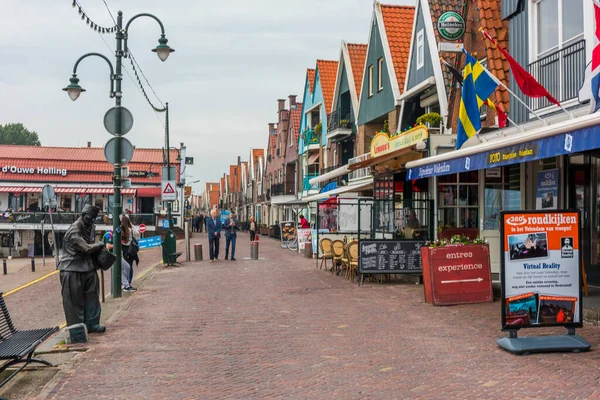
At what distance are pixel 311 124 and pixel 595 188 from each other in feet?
109

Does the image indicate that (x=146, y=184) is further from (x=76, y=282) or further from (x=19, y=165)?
(x=76, y=282)

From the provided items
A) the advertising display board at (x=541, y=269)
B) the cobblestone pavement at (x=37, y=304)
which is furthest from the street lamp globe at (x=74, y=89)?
the advertising display board at (x=541, y=269)

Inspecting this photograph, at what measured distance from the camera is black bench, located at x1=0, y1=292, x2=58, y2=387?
6230 millimetres

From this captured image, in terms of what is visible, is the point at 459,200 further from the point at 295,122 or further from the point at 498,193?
the point at 295,122

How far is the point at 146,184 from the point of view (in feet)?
183

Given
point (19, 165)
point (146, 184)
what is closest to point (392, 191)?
point (146, 184)

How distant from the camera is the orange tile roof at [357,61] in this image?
32375 mm

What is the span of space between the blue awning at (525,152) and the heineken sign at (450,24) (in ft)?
17.1

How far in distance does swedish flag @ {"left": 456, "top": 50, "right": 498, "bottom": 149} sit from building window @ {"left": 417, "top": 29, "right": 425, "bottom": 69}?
869cm

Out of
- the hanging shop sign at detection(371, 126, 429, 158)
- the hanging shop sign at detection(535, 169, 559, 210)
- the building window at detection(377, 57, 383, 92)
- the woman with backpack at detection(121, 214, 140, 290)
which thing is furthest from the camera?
the building window at detection(377, 57, 383, 92)

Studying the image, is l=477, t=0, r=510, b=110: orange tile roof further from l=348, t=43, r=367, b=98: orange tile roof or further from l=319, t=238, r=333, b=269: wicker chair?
l=348, t=43, r=367, b=98: orange tile roof

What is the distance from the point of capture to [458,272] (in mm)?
11375

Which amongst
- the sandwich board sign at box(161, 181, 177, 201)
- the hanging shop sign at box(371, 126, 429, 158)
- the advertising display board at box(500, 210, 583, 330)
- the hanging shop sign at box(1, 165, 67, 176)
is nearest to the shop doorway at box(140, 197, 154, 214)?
the hanging shop sign at box(1, 165, 67, 176)

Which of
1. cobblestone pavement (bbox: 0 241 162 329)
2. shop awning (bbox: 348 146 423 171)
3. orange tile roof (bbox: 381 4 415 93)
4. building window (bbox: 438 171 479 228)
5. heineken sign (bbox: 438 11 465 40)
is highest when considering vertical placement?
orange tile roof (bbox: 381 4 415 93)
